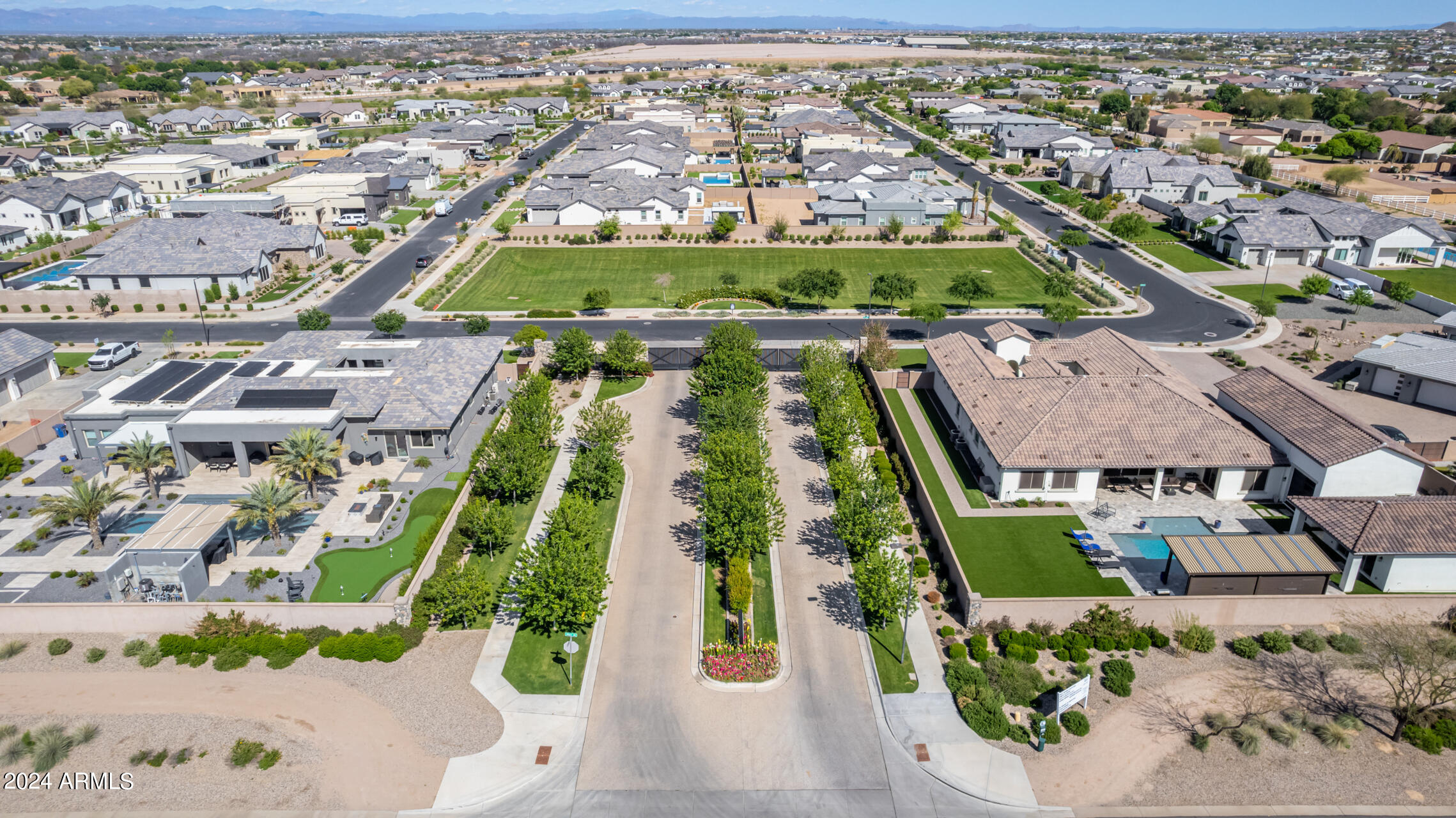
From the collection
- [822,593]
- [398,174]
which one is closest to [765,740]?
[822,593]

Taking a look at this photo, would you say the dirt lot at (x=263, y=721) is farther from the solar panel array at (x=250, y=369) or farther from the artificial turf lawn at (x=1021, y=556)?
the artificial turf lawn at (x=1021, y=556)

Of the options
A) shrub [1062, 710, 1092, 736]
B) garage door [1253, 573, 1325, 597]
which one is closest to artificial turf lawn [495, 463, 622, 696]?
shrub [1062, 710, 1092, 736]

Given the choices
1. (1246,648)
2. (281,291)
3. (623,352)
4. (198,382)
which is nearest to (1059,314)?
(623,352)

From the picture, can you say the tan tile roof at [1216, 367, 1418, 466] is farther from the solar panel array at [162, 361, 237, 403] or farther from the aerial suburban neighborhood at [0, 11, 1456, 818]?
the solar panel array at [162, 361, 237, 403]

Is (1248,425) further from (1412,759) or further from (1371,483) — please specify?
(1412,759)

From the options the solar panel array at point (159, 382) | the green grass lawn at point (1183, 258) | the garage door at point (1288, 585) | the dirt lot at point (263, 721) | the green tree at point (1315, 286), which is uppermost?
the green tree at point (1315, 286)

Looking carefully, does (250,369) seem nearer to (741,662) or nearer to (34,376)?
(34,376)

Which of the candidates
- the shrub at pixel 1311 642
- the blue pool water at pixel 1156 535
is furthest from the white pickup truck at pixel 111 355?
the shrub at pixel 1311 642
